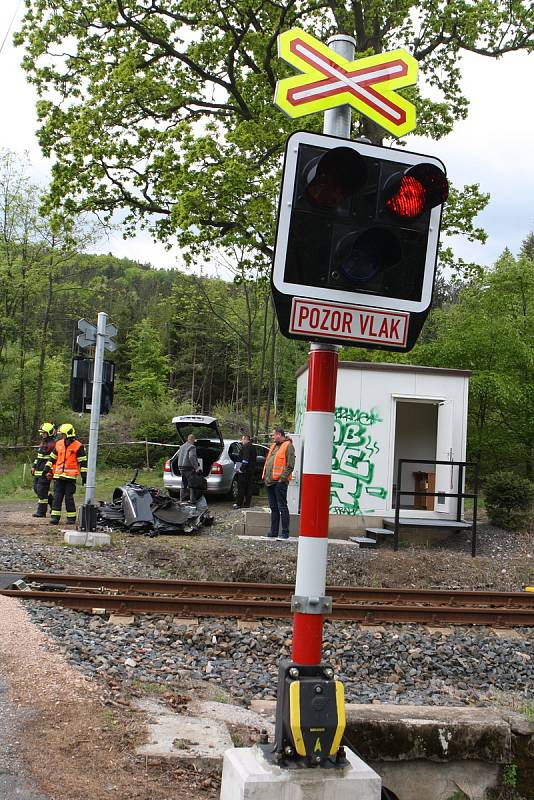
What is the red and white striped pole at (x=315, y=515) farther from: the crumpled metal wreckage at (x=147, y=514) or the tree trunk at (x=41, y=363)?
the tree trunk at (x=41, y=363)

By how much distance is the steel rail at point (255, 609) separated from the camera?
26.7 ft

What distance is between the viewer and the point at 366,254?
3.18 meters

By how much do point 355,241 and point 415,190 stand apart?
381mm

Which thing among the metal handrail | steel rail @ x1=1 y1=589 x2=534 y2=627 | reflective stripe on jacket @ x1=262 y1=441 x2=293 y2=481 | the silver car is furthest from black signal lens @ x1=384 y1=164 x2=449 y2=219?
the silver car

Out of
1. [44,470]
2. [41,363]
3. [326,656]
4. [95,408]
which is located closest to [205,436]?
[44,470]

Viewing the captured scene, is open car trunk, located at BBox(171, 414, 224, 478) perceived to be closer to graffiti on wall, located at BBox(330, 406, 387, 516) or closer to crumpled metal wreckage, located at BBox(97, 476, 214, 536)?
crumpled metal wreckage, located at BBox(97, 476, 214, 536)

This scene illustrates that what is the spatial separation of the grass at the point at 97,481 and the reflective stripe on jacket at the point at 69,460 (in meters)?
5.76

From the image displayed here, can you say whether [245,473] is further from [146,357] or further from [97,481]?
[146,357]

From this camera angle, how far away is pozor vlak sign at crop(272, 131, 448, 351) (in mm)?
3113

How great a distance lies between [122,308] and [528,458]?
44.8 metres

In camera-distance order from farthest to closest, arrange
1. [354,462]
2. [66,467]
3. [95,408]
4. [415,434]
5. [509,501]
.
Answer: [415,434]
[509,501]
[354,462]
[66,467]
[95,408]

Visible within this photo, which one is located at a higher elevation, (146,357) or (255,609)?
(146,357)

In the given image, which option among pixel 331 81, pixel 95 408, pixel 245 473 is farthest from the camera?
pixel 245 473

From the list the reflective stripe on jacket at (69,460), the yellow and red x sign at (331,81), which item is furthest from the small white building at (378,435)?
the yellow and red x sign at (331,81)
